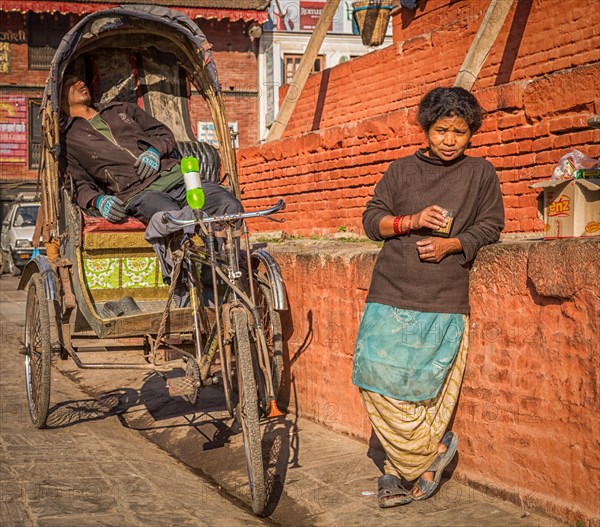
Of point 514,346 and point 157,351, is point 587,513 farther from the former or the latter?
point 157,351

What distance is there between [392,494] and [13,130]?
2967cm

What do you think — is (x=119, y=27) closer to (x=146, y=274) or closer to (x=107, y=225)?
(x=107, y=225)

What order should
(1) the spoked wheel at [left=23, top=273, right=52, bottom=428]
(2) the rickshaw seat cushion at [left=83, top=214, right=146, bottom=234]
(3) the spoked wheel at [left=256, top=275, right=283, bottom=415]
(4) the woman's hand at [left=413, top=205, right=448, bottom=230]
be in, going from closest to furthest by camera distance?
(4) the woman's hand at [left=413, top=205, right=448, bottom=230] → (3) the spoked wheel at [left=256, top=275, right=283, bottom=415] → (1) the spoked wheel at [left=23, top=273, right=52, bottom=428] → (2) the rickshaw seat cushion at [left=83, top=214, right=146, bottom=234]

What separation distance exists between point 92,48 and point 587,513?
4.88m

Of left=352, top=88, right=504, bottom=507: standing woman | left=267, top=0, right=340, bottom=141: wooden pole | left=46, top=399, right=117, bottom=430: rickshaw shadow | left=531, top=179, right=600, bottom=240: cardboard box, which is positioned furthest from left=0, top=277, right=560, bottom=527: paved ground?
left=267, top=0, right=340, bottom=141: wooden pole

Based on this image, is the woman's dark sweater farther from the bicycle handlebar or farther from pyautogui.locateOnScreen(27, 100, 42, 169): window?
pyautogui.locateOnScreen(27, 100, 42, 169): window

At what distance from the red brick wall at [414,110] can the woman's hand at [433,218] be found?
8.59ft

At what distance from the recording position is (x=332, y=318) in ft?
18.0

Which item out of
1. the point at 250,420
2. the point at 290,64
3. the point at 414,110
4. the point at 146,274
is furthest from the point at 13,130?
the point at 250,420

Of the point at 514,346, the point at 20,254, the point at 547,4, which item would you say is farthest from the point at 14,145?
the point at 514,346

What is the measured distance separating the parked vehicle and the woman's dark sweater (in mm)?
18119

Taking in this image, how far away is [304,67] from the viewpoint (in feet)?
38.9

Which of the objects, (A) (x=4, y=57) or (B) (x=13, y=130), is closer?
(A) (x=4, y=57)

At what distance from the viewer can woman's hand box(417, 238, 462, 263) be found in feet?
12.4
